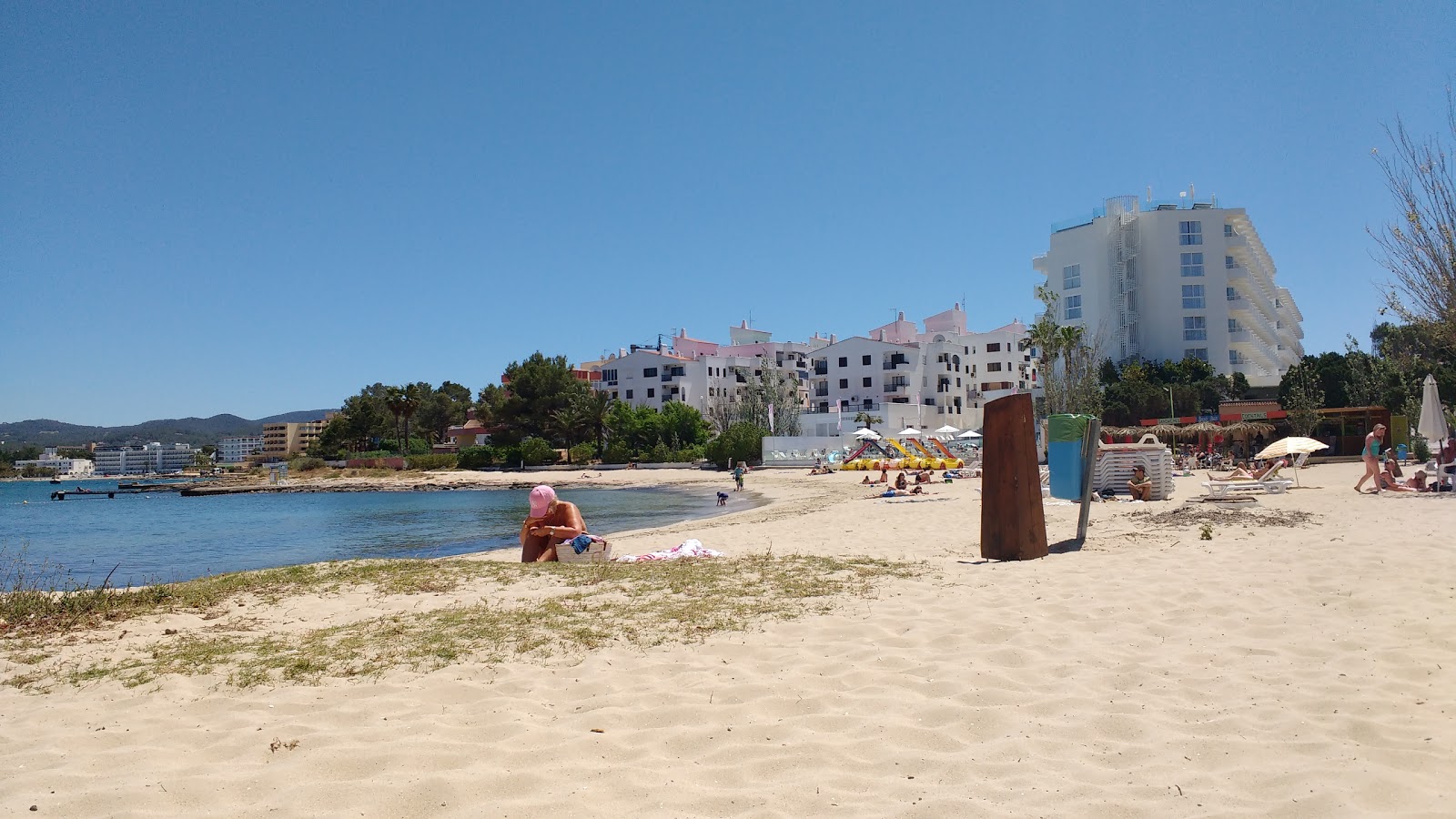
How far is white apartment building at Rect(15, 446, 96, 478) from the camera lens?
494 feet

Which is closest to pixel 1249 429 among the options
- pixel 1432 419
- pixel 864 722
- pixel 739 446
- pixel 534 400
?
pixel 1432 419

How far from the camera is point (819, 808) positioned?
3.36 m

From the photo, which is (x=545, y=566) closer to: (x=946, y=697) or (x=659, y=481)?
(x=946, y=697)

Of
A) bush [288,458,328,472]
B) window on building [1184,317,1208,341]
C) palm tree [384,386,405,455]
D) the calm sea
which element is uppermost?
window on building [1184,317,1208,341]

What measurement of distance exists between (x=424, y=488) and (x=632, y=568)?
6240 centimetres

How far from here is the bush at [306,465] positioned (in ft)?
286

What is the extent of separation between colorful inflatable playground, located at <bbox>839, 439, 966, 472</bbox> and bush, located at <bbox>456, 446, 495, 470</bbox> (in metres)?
38.2

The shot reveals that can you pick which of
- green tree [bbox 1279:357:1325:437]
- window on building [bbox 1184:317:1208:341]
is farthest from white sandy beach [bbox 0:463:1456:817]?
window on building [bbox 1184:317:1208:341]

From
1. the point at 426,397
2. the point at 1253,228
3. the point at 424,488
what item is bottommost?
the point at 424,488

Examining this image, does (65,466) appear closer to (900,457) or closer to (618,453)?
(618,453)

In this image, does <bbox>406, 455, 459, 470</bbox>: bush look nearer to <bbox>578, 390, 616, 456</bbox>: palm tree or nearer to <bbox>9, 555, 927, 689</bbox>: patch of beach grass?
<bbox>578, 390, 616, 456</bbox>: palm tree

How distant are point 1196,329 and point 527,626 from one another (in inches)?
2904

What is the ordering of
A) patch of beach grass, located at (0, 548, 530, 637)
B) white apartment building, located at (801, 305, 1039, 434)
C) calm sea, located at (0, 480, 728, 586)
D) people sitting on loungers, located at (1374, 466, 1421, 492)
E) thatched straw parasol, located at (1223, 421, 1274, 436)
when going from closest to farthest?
patch of beach grass, located at (0, 548, 530, 637) < people sitting on loungers, located at (1374, 466, 1421, 492) < calm sea, located at (0, 480, 728, 586) < thatched straw parasol, located at (1223, 421, 1274, 436) < white apartment building, located at (801, 305, 1039, 434)

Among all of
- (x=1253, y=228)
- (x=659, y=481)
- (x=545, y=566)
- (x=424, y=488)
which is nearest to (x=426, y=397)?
(x=424, y=488)
